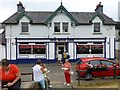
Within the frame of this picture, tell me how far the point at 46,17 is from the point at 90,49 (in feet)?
23.7

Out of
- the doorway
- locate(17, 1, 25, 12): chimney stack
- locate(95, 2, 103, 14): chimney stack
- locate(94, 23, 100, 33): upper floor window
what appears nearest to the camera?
the doorway

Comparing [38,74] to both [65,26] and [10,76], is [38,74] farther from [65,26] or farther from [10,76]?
[65,26]

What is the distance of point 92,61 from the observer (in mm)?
19719

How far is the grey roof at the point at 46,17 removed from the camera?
121 feet

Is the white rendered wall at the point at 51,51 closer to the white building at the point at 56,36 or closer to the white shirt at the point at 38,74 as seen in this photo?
the white building at the point at 56,36

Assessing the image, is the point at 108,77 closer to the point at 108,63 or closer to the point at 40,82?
the point at 108,63

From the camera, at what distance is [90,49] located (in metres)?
37.2

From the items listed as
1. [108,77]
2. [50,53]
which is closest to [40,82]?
[108,77]

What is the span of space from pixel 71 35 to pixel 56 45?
7.60 feet

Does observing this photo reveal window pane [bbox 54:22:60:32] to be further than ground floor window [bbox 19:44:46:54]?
Yes

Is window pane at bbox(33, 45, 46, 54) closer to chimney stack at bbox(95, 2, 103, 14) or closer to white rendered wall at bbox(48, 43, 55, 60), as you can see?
white rendered wall at bbox(48, 43, 55, 60)

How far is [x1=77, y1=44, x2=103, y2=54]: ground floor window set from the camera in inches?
1457

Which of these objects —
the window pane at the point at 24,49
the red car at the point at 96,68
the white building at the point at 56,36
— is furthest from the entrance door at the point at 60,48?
the red car at the point at 96,68

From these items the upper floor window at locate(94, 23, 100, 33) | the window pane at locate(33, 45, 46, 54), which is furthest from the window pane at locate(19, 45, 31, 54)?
the upper floor window at locate(94, 23, 100, 33)
